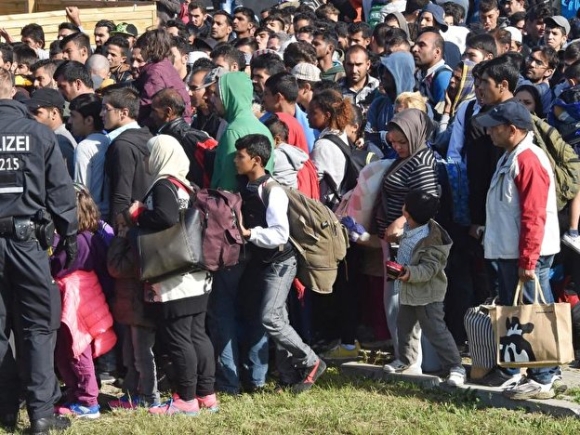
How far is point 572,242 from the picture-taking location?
7.84 metres

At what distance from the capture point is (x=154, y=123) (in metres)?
8.73

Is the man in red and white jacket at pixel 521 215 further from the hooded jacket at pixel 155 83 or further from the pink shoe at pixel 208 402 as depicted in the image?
the hooded jacket at pixel 155 83

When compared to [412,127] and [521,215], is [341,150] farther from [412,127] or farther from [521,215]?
[521,215]

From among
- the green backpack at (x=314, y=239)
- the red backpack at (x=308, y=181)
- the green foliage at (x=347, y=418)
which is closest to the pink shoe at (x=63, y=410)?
the green foliage at (x=347, y=418)

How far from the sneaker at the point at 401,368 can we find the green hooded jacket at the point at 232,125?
1542 millimetres

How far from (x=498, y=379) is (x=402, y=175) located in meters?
1.49

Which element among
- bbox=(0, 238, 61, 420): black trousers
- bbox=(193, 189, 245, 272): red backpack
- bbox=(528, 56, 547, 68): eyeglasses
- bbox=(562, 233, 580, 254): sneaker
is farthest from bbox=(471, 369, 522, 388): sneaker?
bbox=(528, 56, 547, 68): eyeglasses

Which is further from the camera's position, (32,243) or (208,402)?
(208,402)

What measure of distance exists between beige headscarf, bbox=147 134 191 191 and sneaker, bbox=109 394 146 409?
1.41 metres

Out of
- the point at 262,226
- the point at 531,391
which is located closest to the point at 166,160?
the point at 262,226

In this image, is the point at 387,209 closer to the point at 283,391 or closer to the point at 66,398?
the point at 283,391

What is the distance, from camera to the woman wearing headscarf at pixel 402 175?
25.2ft

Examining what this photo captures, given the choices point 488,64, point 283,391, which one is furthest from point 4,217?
point 488,64

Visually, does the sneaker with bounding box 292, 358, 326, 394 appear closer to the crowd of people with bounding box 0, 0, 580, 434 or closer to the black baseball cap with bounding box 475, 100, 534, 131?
the crowd of people with bounding box 0, 0, 580, 434
